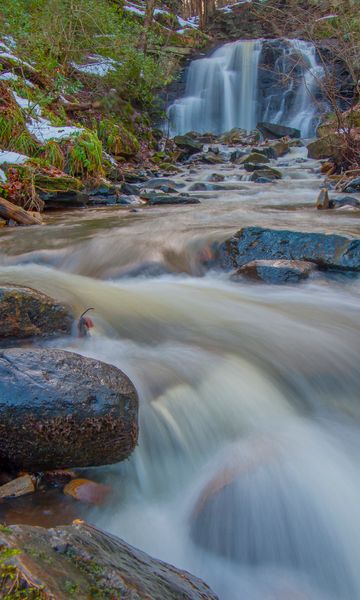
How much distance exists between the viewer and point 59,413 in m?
1.95

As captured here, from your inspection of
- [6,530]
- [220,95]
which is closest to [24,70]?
[6,530]

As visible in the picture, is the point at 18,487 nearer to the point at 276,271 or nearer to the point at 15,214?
the point at 276,271

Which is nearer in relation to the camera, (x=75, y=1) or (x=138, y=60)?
(x=75, y=1)

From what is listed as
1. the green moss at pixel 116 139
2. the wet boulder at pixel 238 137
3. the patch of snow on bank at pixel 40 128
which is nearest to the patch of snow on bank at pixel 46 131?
the patch of snow on bank at pixel 40 128

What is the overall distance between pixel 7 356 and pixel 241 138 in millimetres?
16911

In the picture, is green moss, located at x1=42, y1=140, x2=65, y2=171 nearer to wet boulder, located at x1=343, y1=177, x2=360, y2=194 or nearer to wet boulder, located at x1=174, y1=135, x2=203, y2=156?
wet boulder, located at x1=343, y1=177, x2=360, y2=194

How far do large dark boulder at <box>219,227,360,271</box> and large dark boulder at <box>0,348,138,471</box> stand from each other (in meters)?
2.86

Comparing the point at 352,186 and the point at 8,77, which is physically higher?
the point at 8,77

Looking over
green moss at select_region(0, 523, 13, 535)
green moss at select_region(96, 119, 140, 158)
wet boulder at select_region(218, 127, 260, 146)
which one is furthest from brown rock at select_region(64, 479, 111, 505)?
wet boulder at select_region(218, 127, 260, 146)

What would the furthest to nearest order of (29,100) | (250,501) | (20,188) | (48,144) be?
(29,100) < (48,144) < (20,188) < (250,501)

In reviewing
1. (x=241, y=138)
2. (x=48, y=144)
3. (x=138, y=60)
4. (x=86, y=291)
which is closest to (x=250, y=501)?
(x=86, y=291)

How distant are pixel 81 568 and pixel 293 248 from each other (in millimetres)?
3955

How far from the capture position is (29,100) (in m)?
9.04

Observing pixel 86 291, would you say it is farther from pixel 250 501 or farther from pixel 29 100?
pixel 29 100
